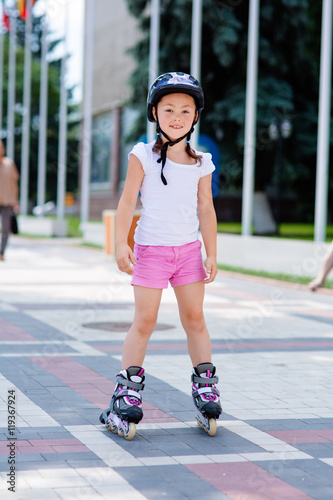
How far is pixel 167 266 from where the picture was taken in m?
5.00

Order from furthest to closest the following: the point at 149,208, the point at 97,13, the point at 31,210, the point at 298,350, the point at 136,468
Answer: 1. the point at 31,210
2. the point at 97,13
3. the point at 298,350
4. the point at 149,208
5. the point at 136,468

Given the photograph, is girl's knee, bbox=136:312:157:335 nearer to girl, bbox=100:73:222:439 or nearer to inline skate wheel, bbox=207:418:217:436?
girl, bbox=100:73:222:439

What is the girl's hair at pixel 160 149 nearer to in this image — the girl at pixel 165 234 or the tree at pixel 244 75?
the girl at pixel 165 234

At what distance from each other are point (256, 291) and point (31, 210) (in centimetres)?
5965

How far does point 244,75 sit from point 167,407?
25.1 meters

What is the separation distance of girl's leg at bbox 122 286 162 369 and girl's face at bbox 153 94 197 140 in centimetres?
85

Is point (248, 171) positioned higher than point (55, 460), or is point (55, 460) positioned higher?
point (248, 171)

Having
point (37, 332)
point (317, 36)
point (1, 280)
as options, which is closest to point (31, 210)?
point (317, 36)

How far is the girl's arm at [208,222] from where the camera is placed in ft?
16.7

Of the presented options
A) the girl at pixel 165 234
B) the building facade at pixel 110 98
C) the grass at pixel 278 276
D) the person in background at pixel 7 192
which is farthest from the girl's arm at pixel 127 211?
the building facade at pixel 110 98

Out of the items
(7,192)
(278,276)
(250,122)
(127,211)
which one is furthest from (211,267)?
(250,122)

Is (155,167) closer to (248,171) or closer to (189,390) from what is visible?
(189,390)

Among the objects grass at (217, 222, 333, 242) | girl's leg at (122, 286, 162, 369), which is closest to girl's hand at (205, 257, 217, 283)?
girl's leg at (122, 286, 162, 369)

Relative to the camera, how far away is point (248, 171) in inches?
742
